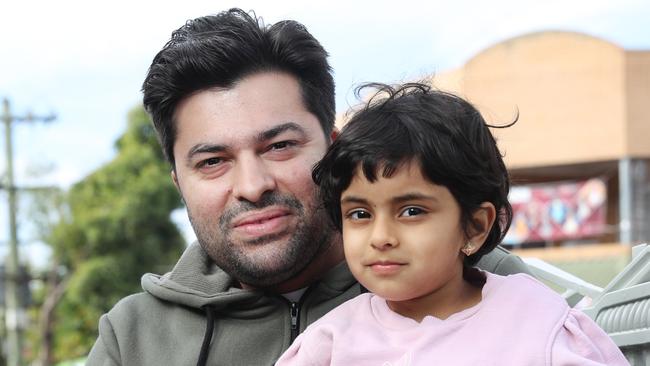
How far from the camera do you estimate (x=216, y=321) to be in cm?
320

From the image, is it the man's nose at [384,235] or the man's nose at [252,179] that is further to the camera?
the man's nose at [252,179]

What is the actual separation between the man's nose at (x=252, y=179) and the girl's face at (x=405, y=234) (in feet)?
2.10

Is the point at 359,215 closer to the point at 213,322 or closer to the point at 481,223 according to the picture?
the point at 481,223

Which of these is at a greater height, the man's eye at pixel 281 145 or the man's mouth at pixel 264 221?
the man's eye at pixel 281 145

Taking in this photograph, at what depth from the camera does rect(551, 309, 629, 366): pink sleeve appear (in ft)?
6.88

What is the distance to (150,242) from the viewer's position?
26719 mm

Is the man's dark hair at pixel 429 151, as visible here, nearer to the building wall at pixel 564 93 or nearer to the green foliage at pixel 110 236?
the building wall at pixel 564 93

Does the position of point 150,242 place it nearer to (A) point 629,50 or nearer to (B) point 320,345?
(A) point 629,50

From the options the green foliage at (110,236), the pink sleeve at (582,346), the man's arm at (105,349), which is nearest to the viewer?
the pink sleeve at (582,346)

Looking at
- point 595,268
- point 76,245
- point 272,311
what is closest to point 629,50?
point 595,268

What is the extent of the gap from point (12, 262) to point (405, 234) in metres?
21.6

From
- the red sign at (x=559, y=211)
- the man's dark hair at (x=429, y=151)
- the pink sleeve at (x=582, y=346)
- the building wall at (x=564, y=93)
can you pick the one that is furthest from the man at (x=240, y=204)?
the red sign at (x=559, y=211)

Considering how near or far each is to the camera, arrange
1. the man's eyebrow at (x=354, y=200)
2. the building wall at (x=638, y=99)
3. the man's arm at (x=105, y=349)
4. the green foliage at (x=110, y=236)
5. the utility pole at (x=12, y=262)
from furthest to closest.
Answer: the green foliage at (x=110, y=236) → the building wall at (x=638, y=99) → the utility pole at (x=12, y=262) → the man's arm at (x=105, y=349) → the man's eyebrow at (x=354, y=200)

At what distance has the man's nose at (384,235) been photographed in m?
2.27
